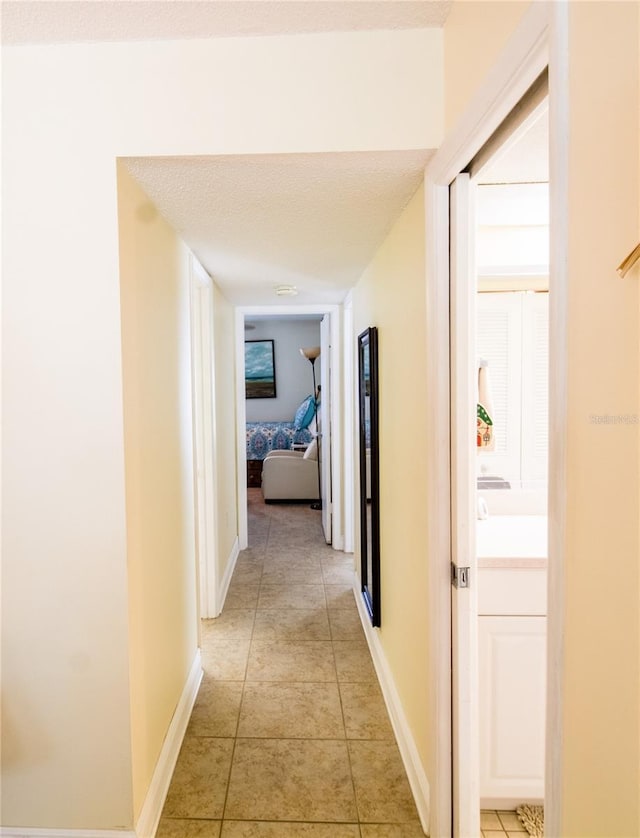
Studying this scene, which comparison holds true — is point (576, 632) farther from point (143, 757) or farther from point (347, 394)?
point (347, 394)

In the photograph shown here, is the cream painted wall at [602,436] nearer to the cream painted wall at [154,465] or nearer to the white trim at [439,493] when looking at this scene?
the white trim at [439,493]

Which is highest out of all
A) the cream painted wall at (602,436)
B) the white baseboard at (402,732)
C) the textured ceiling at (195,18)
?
the textured ceiling at (195,18)

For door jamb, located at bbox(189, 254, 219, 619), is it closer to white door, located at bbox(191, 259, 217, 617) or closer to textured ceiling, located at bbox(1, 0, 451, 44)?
white door, located at bbox(191, 259, 217, 617)

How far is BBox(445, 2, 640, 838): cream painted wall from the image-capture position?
64cm

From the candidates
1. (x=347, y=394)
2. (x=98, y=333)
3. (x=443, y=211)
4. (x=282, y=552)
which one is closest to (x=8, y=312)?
(x=98, y=333)

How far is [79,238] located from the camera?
1.45 m

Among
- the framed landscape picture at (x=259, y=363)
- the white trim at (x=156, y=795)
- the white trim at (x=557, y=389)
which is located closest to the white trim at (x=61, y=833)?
the white trim at (x=156, y=795)

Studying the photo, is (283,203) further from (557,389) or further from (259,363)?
(259,363)

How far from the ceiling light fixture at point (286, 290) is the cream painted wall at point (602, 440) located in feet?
9.11

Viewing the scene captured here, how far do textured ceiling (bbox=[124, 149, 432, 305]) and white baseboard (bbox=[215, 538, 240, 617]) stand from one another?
2.12 m

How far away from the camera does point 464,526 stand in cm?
151

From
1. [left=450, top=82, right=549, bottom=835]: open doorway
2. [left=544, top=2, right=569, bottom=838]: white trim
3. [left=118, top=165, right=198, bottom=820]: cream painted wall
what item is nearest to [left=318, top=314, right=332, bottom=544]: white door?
[left=118, top=165, right=198, bottom=820]: cream painted wall

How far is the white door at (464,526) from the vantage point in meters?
1.48

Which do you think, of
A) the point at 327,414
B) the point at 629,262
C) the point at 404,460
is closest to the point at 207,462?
the point at 404,460
